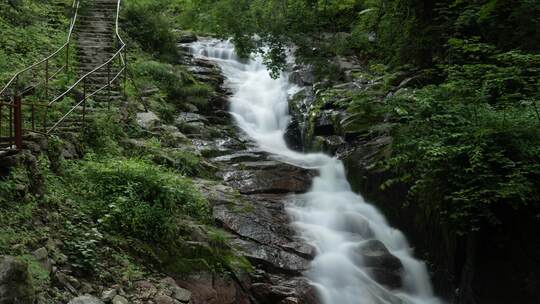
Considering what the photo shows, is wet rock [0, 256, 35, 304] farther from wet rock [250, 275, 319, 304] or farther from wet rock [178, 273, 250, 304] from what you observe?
wet rock [250, 275, 319, 304]

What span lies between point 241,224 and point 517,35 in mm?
6619

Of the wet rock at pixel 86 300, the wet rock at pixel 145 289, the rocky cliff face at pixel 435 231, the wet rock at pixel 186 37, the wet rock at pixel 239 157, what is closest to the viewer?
the wet rock at pixel 86 300

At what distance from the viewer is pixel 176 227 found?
7457 millimetres

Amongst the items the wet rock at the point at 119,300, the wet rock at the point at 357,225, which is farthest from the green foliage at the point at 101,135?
the wet rock at the point at 357,225

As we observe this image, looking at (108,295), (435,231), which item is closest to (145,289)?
(108,295)

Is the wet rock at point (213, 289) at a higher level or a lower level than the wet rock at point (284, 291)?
higher

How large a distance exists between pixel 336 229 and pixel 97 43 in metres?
8.67

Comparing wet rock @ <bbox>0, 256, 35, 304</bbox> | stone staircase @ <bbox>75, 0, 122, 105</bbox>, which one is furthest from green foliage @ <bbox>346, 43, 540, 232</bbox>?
stone staircase @ <bbox>75, 0, 122, 105</bbox>

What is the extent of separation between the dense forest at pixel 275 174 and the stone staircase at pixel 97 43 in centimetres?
40

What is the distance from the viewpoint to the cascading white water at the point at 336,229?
29.0 ft

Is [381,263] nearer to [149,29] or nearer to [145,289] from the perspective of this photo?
[145,289]

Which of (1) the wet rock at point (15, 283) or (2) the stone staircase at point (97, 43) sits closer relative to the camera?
(1) the wet rock at point (15, 283)

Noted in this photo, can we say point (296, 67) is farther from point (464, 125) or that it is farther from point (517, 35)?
point (464, 125)

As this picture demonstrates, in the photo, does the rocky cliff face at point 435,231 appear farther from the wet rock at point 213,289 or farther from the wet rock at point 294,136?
the wet rock at point 213,289
